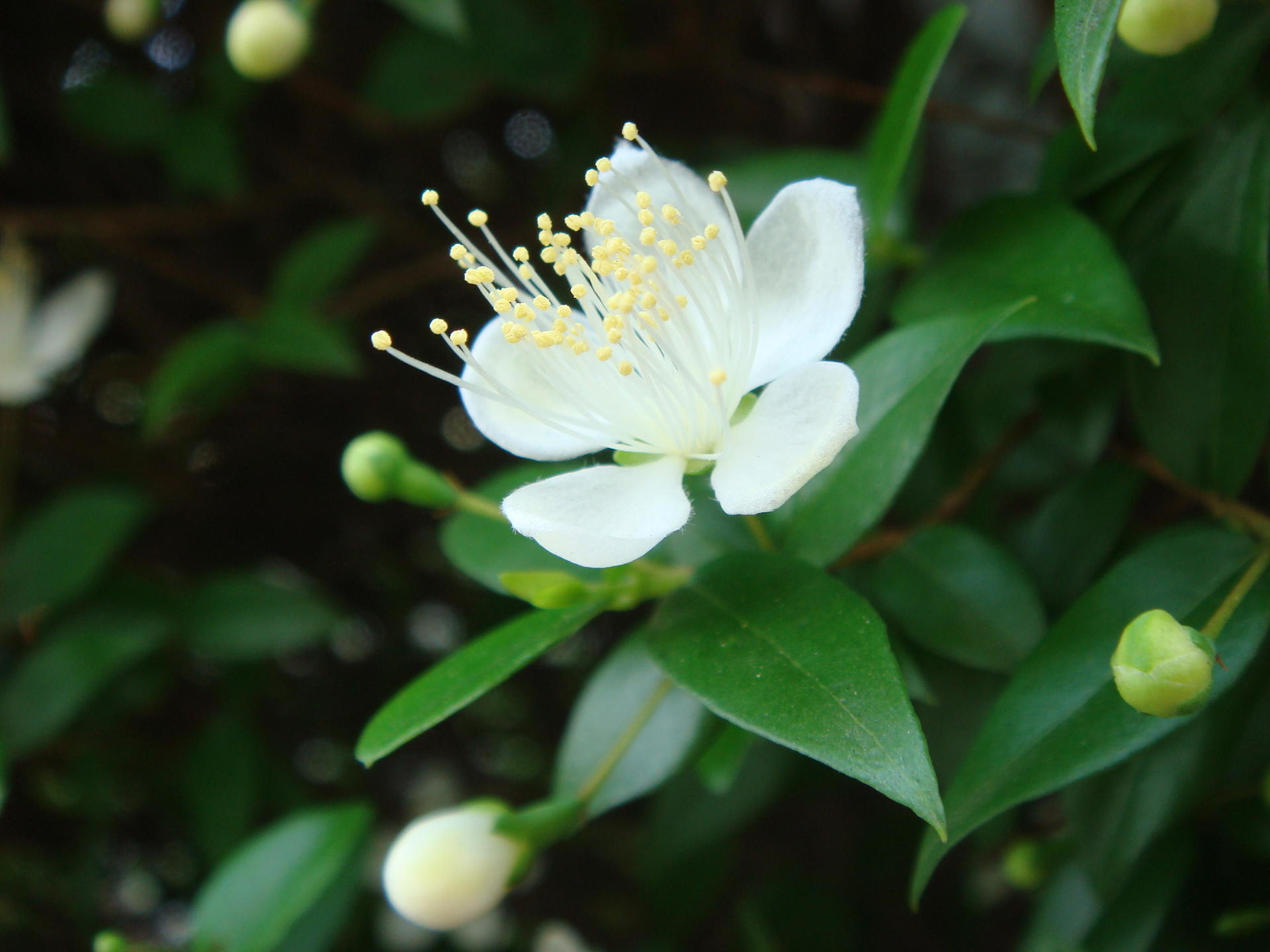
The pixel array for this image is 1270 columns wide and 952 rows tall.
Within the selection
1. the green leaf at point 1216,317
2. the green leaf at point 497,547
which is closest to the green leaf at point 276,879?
the green leaf at point 497,547

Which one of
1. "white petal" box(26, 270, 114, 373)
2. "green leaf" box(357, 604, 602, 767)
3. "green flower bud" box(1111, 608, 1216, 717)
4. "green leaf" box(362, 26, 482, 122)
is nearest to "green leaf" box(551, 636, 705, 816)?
"green leaf" box(357, 604, 602, 767)

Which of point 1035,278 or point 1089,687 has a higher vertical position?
point 1035,278

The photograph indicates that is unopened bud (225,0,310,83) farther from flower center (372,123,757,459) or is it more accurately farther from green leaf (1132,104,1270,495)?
green leaf (1132,104,1270,495)

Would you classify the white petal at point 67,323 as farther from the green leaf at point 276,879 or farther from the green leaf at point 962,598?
the green leaf at point 962,598

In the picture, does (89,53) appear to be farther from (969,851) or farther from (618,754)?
(969,851)

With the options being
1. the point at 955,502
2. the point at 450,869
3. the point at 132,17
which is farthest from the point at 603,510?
the point at 132,17

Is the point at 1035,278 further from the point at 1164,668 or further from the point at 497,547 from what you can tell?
the point at 497,547
